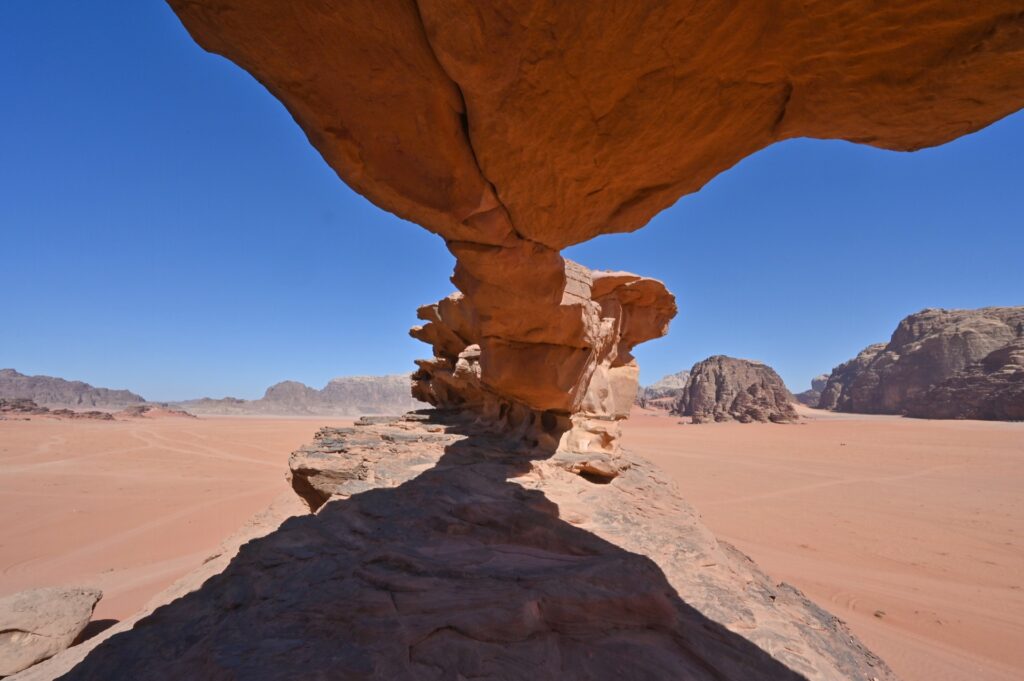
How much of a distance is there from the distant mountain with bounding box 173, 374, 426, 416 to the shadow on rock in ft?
236

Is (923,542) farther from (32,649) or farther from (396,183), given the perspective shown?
(32,649)

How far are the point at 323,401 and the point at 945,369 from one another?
9735 centimetres

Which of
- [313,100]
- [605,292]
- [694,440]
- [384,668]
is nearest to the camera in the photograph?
[384,668]

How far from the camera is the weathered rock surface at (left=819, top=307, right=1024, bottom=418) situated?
3382cm

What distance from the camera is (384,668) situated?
6.59ft

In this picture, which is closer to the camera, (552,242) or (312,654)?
(312,654)

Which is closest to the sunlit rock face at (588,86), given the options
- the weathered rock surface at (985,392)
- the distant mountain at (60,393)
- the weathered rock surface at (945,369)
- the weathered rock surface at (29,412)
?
the weathered rock surface at (985,392)

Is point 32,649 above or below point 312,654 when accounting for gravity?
below

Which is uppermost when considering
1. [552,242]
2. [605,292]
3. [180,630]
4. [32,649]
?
[605,292]

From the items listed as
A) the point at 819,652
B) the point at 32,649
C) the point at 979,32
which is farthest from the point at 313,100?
the point at 32,649

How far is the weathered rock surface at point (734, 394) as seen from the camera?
36250mm

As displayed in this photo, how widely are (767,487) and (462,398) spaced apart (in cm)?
1006

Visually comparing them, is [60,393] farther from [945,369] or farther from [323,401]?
[945,369]

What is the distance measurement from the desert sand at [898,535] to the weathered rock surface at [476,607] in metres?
2.31
